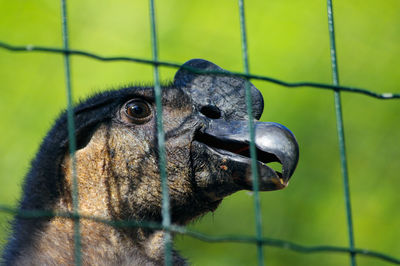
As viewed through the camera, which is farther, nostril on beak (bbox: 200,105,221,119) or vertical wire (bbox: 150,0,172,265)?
nostril on beak (bbox: 200,105,221,119)

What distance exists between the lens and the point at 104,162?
3.87 m

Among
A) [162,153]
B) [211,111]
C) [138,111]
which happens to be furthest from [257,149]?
[162,153]

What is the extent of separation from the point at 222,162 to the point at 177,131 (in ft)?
1.20

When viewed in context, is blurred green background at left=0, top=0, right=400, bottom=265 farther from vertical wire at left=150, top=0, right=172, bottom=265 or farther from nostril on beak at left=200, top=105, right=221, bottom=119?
vertical wire at left=150, top=0, right=172, bottom=265

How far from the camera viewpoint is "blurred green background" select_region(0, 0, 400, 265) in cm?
769

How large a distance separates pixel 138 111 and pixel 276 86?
13.5 feet

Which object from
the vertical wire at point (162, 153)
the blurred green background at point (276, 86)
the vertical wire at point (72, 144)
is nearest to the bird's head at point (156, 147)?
the vertical wire at point (162, 153)

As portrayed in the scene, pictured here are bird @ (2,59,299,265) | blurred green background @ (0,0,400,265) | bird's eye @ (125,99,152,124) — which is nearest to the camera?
bird @ (2,59,299,265)

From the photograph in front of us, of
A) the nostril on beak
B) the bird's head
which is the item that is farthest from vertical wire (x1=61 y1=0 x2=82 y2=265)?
the nostril on beak

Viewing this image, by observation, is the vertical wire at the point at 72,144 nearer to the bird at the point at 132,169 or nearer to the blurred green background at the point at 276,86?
the bird at the point at 132,169

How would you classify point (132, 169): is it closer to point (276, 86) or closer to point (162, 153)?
point (162, 153)

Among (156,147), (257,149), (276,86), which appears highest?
(276,86)

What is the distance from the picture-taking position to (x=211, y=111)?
12.8ft

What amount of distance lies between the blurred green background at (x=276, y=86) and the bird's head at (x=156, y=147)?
360 cm
